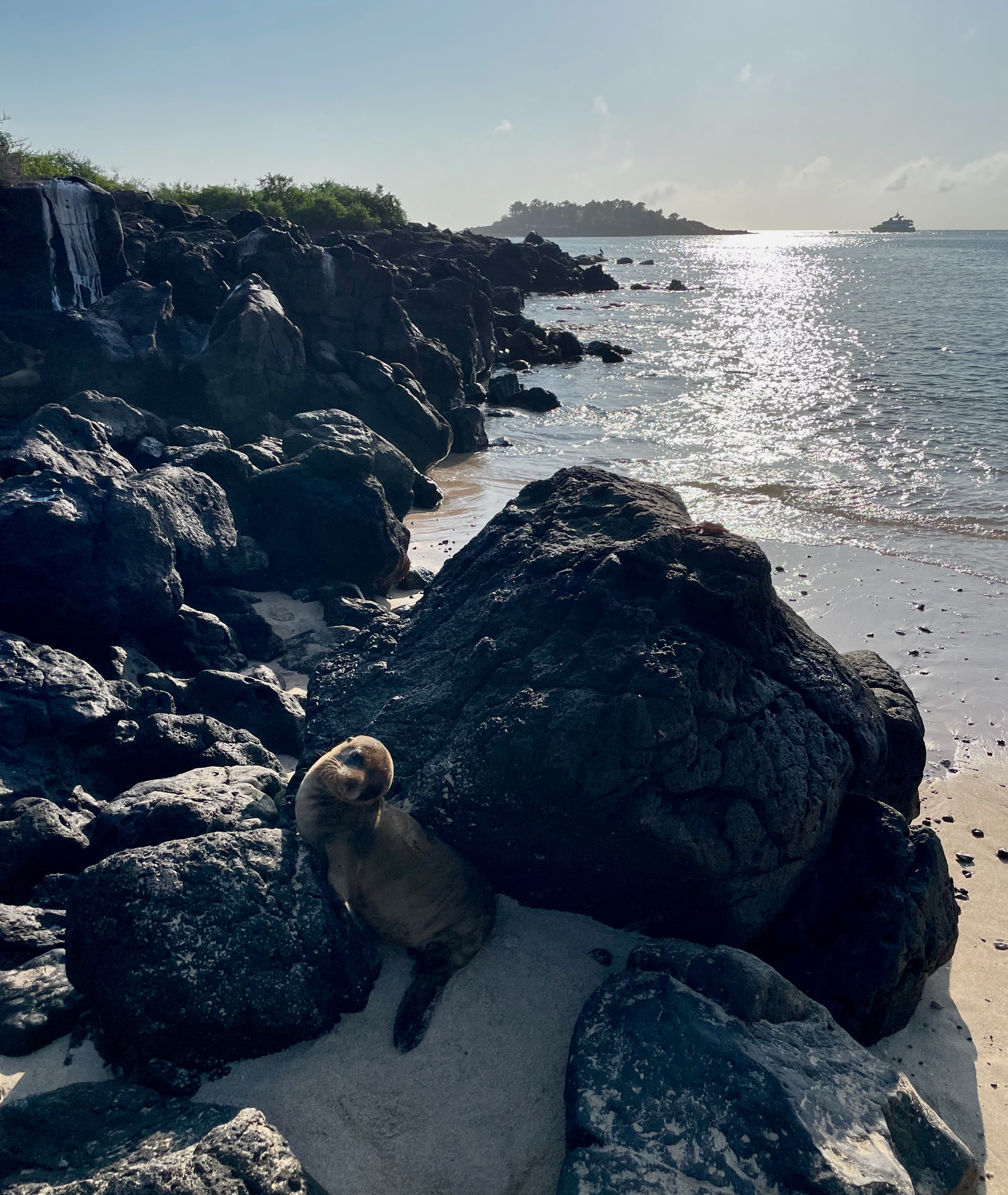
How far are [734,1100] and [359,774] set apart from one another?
2.06 meters

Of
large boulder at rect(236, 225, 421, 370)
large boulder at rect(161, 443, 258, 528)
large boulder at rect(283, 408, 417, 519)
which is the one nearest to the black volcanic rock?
large boulder at rect(236, 225, 421, 370)

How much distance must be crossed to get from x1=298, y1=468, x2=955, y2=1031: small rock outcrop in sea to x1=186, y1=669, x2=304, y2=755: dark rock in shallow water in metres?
1.04

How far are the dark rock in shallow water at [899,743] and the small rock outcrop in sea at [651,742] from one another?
21 centimetres

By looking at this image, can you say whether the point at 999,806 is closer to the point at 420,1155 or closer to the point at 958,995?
the point at 958,995

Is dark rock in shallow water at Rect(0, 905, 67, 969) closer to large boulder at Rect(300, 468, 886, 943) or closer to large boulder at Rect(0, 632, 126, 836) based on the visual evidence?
large boulder at Rect(0, 632, 126, 836)

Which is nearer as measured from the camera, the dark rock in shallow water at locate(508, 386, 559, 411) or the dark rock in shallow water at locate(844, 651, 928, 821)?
the dark rock in shallow water at locate(844, 651, 928, 821)

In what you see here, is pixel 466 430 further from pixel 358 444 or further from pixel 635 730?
pixel 635 730

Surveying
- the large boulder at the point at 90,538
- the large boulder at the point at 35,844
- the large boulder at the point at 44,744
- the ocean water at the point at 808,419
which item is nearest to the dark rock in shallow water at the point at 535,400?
the ocean water at the point at 808,419

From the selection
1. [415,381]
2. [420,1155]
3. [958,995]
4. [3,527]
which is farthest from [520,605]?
[415,381]

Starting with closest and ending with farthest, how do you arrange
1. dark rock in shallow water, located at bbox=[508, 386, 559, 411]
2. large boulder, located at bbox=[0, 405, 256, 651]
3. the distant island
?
1. large boulder, located at bbox=[0, 405, 256, 651]
2. dark rock in shallow water, located at bbox=[508, 386, 559, 411]
3. the distant island

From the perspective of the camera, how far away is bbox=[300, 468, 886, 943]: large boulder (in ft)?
13.5

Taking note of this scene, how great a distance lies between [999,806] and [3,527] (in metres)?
7.52

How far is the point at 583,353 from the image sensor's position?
1341 inches

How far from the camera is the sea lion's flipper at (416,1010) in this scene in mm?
3873
